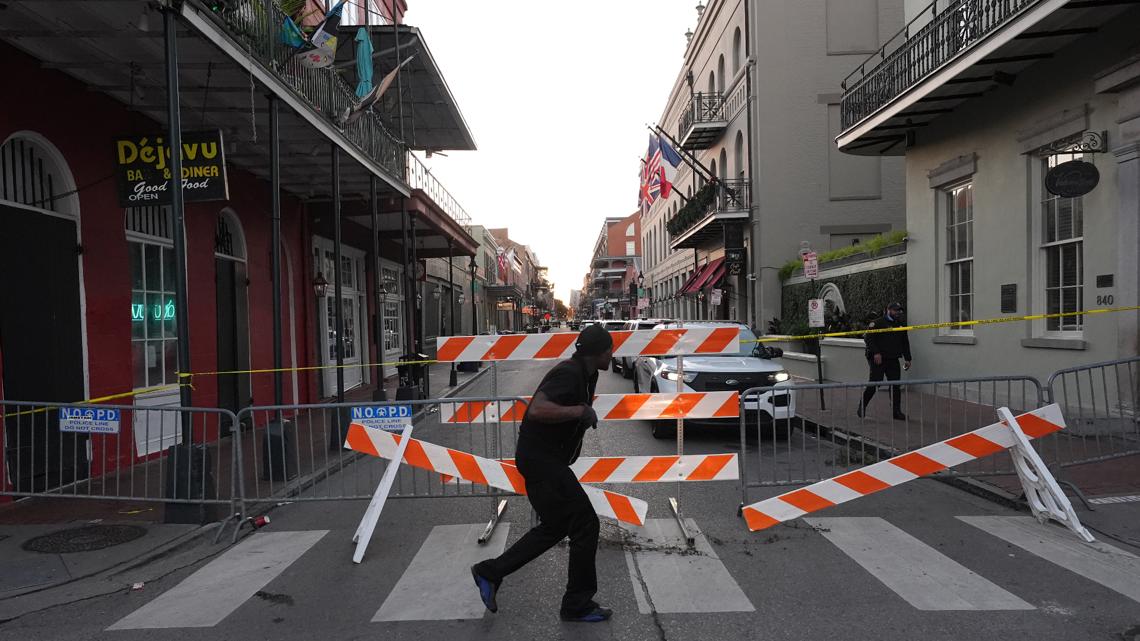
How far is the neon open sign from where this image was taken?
30.9 ft

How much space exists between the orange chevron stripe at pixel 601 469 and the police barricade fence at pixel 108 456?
10.1ft

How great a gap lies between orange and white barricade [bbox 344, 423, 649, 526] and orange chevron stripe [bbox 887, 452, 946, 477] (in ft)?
6.72

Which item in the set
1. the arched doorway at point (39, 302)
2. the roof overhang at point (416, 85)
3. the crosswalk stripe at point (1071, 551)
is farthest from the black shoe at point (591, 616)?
the roof overhang at point (416, 85)

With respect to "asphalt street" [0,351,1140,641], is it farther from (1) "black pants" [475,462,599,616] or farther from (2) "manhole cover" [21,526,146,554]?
(2) "manhole cover" [21,526,146,554]

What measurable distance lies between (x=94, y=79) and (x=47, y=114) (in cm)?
71

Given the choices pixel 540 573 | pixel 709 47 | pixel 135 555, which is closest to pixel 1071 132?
pixel 540 573

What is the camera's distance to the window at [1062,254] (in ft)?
31.9

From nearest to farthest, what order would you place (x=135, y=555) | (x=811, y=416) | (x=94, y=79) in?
1. (x=135, y=555)
2. (x=94, y=79)
3. (x=811, y=416)

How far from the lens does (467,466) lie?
5.59m

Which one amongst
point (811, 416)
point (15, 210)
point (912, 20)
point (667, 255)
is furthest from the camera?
point (667, 255)

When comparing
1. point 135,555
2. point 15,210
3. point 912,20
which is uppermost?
point 912,20

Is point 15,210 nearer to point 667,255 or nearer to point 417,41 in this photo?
point 417,41

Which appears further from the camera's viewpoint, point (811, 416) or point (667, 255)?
point (667, 255)

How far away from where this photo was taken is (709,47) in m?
28.9
